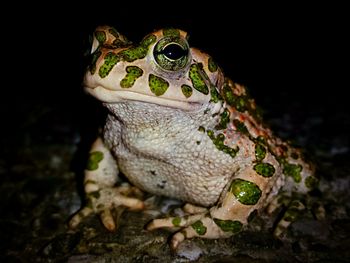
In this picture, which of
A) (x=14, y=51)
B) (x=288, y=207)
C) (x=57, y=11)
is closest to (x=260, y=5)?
(x=57, y=11)

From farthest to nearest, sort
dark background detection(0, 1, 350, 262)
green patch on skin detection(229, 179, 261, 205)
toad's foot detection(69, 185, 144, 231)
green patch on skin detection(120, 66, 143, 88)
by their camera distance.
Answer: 1. dark background detection(0, 1, 350, 262)
2. toad's foot detection(69, 185, 144, 231)
3. green patch on skin detection(229, 179, 261, 205)
4. green patch on skin detection(120, 66, 143, 88)

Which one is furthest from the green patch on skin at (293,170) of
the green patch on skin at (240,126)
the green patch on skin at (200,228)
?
the green patch on skin at (200,228)

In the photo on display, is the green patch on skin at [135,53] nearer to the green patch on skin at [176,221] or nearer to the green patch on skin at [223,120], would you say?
the green patch on skin at [223,120]

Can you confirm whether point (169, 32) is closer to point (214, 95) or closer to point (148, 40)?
point (148, 40)

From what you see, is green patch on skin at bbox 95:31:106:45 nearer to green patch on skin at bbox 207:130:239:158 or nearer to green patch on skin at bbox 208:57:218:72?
green patch on skin at bbox 208:57:218:72

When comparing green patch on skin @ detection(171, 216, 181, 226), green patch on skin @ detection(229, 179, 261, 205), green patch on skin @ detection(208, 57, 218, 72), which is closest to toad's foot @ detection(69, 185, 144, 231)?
green patch on skin @ detection(171, 216, 181, 226)

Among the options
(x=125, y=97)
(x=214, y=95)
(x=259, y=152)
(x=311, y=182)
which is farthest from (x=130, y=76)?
(x=311, y=182)
